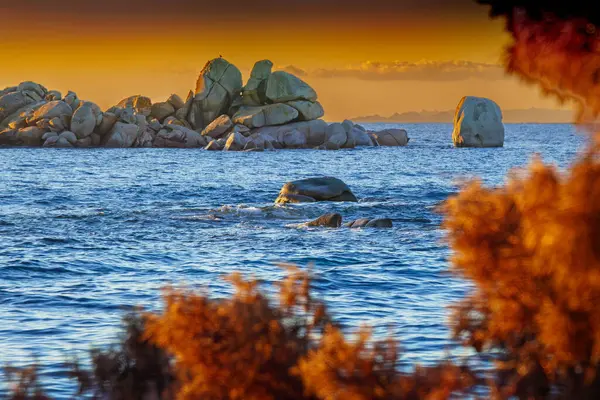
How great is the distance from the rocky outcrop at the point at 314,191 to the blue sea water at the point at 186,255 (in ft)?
3.03

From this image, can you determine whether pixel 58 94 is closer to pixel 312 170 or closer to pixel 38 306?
pixel 312 170

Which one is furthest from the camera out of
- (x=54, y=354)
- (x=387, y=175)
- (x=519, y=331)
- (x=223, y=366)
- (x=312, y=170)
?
(x=312, y=170)

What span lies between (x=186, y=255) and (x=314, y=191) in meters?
13.4

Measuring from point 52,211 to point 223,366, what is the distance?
102ft

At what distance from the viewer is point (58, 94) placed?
10744cm

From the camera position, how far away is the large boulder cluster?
98312mm

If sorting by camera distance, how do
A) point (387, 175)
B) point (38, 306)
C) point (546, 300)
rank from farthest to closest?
1. point (387, 175)
2. point (38, 306)
3. point (546, 300)

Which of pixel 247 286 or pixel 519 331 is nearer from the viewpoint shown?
pixel 519 331

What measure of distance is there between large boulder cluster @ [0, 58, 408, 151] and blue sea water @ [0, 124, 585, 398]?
47.6 metres

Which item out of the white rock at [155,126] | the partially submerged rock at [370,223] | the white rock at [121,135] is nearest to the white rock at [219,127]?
the white rock at [155,126]

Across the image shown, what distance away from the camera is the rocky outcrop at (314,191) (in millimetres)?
34344

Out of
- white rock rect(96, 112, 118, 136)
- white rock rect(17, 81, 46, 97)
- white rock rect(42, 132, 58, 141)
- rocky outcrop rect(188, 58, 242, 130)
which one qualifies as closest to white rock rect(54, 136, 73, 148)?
white rock rect(42, 132, 58, 141)

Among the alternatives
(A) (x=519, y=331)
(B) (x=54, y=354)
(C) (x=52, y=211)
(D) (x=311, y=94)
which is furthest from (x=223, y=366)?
(D) (x=311, y=94)

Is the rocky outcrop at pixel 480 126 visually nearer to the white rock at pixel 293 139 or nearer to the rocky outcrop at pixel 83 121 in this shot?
the white rock at pixel 293 139
